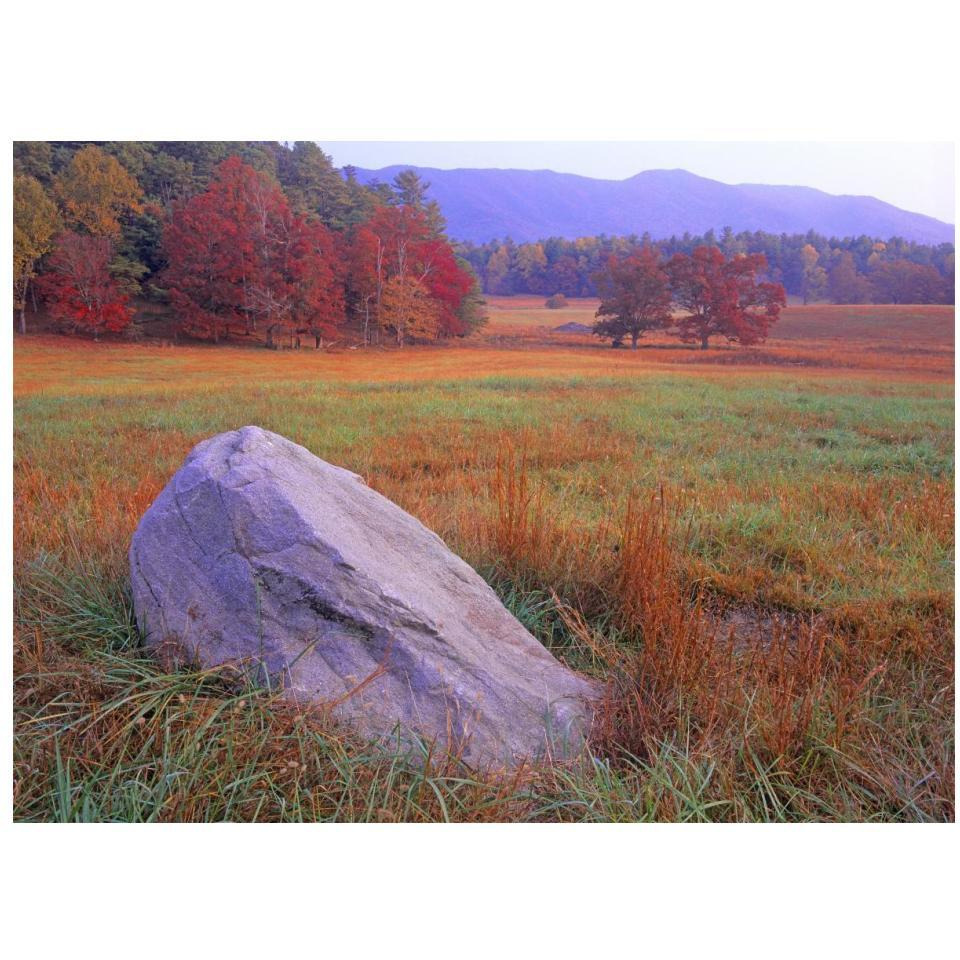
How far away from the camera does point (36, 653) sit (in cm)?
233

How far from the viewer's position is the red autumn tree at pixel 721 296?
511cm

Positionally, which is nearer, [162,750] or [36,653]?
[162,750]

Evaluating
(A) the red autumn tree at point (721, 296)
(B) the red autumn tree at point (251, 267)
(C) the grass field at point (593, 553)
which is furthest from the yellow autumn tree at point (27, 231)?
(A) the red autumn tree at point (721, 296)

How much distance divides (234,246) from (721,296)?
3.35m

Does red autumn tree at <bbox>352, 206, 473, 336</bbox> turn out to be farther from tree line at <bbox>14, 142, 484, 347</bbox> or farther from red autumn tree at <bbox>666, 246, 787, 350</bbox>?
red autumn tree at <bbox>666, 246, 787, 350</bbox>

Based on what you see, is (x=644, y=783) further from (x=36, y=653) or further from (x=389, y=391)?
(x=389, y=391)

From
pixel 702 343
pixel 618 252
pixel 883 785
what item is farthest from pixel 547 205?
pixel 883 785

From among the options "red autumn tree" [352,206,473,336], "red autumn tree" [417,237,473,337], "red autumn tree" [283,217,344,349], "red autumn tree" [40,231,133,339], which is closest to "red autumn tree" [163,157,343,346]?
"red autumn tree" [283,217,344,349]

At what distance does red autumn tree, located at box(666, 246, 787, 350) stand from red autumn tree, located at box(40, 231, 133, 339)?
374 centimetres

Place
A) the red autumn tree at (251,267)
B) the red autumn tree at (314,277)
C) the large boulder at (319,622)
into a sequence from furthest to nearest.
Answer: the red autumn tree at (314,277) → the red autumn tree at (251,267) → the large boulder at (319,622)

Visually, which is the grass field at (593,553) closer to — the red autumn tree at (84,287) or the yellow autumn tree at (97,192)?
the red autumn tree at (84,287)

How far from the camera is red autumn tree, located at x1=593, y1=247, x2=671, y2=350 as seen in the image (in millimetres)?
5191

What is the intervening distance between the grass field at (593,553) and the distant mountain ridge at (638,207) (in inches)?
23.3

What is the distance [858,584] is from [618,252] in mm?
2902
